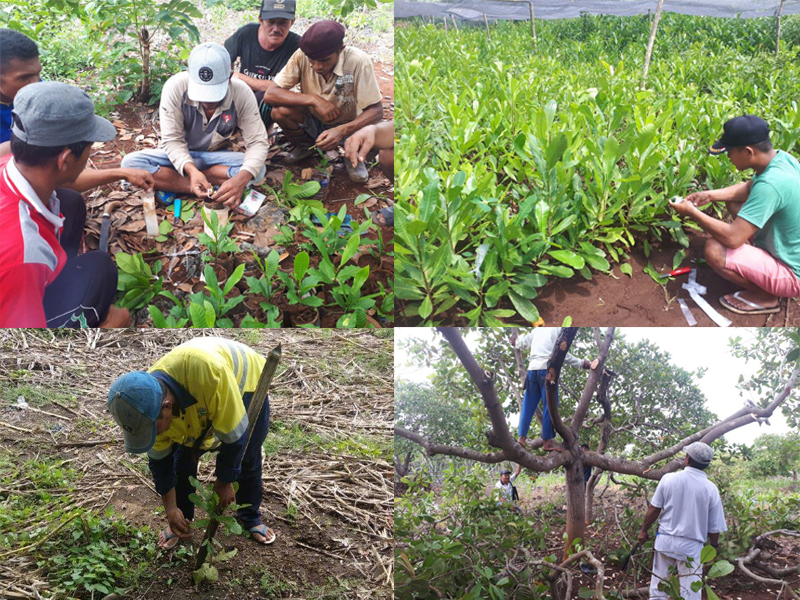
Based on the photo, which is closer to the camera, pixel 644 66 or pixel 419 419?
pixel 419 419

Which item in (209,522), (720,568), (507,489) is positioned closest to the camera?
(209,522)

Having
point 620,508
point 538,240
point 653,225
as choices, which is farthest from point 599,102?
point 620,508

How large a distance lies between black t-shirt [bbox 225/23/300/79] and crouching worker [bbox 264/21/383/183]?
0.10 ft

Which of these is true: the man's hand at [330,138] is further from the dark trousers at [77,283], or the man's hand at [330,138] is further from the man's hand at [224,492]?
the man's hand at [224,492]

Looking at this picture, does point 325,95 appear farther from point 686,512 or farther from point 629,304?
point 686,512

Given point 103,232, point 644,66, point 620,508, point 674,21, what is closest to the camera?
point 103,232

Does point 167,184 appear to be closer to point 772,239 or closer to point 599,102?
point 599,102

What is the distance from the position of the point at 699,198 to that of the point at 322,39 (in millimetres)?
1773

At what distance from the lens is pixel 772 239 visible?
263cm

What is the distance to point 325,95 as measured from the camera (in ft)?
9.18

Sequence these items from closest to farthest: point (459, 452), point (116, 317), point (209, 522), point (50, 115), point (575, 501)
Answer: point (209, 522)
point (50, 115)
point (459, 452)
point (116, 317)
point (575, 501)

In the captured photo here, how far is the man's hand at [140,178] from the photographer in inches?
101

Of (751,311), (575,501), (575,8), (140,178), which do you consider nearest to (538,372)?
(575,501)

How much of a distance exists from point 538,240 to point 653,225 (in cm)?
61
